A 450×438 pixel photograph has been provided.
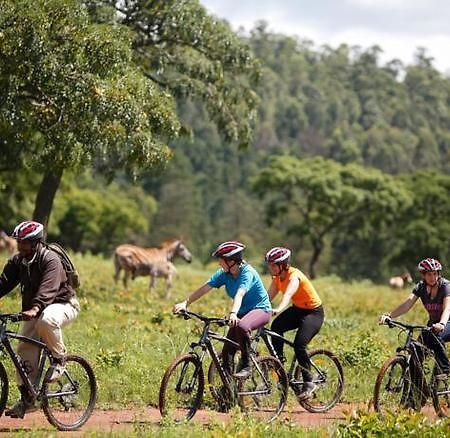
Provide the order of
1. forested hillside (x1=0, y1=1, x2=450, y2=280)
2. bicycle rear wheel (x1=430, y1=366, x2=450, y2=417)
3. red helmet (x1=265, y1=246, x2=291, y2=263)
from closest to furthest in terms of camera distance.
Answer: red helmet (x1=265, y1=246, x2=291, y2=263)
bicycle rear wheel (x1=430, y1=366, x2=450, y2=417)
forested hillside (x1=0, y1=1, x2=450, y2=280)

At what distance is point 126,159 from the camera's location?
18922 mm

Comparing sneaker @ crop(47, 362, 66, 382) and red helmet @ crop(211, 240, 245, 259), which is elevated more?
red helmet @ crop(211, 240, 245, 259)

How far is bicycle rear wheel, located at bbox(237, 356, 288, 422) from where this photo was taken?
10.0 metres

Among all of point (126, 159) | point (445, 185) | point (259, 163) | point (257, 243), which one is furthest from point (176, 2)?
point (259, 163)

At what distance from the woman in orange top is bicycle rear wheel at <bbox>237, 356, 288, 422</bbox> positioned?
1.45 feet

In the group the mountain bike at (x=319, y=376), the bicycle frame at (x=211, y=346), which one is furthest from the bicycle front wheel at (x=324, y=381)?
Answer: the bicycle frame at (x=211, y=346)

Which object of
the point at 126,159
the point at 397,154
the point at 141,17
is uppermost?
the point at 397,154

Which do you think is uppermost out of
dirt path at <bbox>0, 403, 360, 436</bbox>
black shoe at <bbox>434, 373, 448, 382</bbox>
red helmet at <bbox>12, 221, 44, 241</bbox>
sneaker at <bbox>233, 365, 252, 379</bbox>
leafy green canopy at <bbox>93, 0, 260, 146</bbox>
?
leafy green canopy at <bbox>93, 0, 260, 146</bbox>

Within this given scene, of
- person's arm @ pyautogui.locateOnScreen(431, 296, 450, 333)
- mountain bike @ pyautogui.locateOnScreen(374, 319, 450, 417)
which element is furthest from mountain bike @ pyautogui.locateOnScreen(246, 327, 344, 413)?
person's arm @ pyautogui.locateOnScreen(431, 296, 450, 333)

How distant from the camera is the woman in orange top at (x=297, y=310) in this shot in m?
10.5

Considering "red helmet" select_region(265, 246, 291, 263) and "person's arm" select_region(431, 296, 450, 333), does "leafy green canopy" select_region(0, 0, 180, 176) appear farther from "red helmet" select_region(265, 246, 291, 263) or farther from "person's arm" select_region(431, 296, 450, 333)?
"person's arm" select_region(431, 296, 450, 333)

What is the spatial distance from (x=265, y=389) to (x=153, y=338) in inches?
206

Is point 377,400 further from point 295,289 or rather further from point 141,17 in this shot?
point 141,17

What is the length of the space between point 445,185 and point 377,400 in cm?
4933
